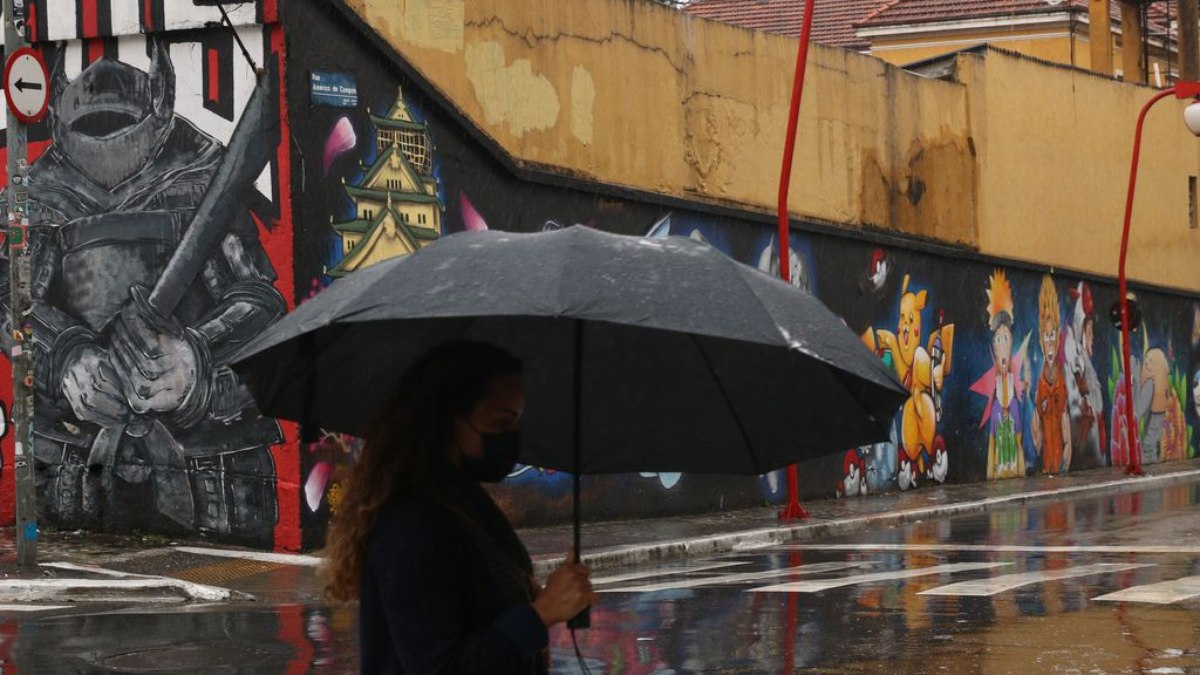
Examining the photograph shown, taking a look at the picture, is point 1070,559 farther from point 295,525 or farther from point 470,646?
point 470,646

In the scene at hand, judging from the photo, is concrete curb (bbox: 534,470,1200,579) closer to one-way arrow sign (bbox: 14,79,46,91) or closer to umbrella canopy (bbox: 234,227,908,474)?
one-way arrow sign (bbox: 14,79,46,91)

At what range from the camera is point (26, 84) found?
1398 cm

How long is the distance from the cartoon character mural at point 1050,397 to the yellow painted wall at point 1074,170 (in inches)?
30.8

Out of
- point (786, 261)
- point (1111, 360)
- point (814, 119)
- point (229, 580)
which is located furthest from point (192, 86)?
point (1111, 360)

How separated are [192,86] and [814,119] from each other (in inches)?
434

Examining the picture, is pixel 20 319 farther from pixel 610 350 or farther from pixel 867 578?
pixel 610 350

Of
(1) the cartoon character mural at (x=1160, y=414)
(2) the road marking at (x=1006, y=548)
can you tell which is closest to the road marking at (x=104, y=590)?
(2) the road marking at (x=1006, y=548)

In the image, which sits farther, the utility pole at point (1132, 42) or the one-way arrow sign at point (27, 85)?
the utility pole at point (1132, 42)

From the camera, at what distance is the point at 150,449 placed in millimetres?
16875

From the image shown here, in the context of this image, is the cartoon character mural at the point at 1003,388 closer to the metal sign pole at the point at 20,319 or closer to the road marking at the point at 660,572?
the road marking at the point at 660,572

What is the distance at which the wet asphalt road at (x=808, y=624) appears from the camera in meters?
9.72

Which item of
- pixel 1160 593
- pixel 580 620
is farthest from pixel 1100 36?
pixel 580 620

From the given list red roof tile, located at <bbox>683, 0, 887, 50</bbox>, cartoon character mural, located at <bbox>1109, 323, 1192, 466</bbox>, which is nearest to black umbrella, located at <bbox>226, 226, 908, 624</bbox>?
cartoon character mural, located at <bbox>1109, 323, 1192, 466</bbox>

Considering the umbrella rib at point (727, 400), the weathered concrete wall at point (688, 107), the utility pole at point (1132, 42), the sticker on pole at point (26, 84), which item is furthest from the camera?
the utility pole at point (1132, 42)
